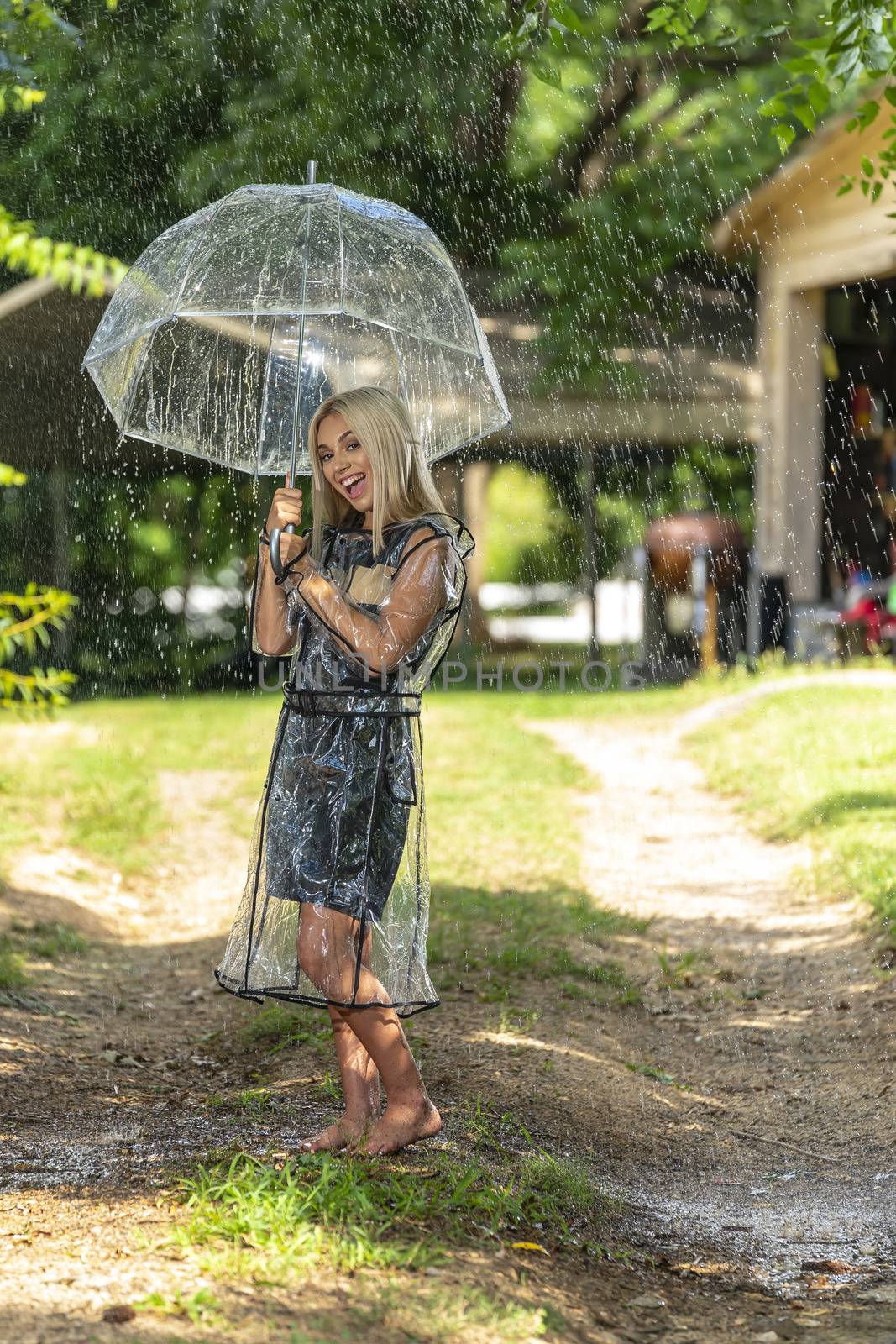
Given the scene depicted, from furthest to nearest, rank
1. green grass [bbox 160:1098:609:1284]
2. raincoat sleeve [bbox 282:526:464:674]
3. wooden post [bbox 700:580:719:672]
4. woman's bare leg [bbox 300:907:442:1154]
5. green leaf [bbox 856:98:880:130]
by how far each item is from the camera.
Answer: wooden post [bbox 700:580:719:672], green leaf [bbox 856:98:880:130], woman's bare leg [bbox 300:907:442:1154], raincoat sleeve [bbox 282:526:464:674], green grass [bbox 160:1098:609:1284]

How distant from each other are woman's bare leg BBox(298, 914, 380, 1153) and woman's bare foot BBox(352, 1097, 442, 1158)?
54mm

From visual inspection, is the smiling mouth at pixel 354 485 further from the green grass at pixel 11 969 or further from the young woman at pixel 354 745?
the green grass at pixel 11 969

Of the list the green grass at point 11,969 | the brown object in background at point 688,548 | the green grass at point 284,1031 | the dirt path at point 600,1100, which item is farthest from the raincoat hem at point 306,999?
the brown object in background at point 688,548

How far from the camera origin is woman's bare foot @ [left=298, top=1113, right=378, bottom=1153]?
12.3 ft

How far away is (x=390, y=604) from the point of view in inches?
138

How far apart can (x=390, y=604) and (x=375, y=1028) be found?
1.03m

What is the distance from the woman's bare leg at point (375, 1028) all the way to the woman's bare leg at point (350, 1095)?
0.04 m

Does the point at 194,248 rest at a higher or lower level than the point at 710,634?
higher

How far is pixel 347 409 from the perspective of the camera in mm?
3572

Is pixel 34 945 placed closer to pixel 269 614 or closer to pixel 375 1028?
pixel 375 1028

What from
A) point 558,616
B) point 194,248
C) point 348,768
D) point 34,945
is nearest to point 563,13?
point 194,248

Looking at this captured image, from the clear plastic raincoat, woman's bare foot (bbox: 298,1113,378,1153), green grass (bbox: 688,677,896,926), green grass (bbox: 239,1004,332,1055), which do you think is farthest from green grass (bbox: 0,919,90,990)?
green grass (bbox: 688,677,896,926)

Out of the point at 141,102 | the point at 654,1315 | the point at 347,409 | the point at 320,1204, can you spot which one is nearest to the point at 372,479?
the point at 347,409

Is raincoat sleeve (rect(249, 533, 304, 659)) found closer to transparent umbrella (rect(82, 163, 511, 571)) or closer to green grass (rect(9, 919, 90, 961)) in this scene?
Answer: transparent umbrella (rect(82, 163, 511, 571))
